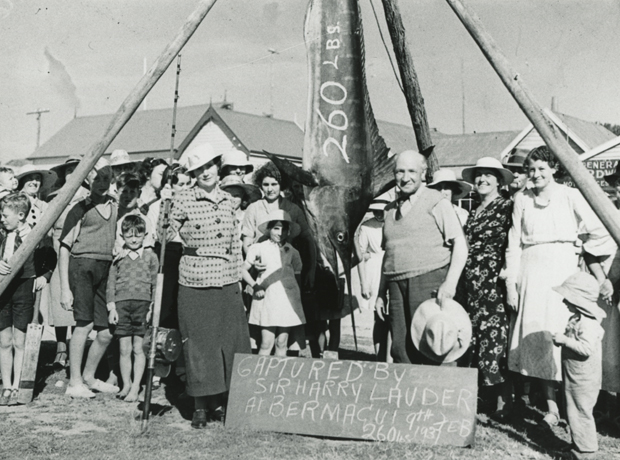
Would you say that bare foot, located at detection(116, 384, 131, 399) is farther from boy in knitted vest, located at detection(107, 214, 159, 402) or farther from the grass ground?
the grass ground

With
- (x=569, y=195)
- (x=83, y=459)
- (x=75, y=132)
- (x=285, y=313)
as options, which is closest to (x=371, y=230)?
(x=285, y=313)

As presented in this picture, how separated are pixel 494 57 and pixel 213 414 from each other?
2.93 m

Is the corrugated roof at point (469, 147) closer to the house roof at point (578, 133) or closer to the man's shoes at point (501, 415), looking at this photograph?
the house roof at point (578, 133)

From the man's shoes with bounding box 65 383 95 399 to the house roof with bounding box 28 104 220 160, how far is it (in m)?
28.6

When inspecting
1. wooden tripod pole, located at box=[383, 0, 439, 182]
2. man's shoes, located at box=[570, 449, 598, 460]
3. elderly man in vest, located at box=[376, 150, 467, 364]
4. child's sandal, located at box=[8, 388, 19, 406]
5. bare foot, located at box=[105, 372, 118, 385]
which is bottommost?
man's shoes, located at box=[570, 449, 598, 460]

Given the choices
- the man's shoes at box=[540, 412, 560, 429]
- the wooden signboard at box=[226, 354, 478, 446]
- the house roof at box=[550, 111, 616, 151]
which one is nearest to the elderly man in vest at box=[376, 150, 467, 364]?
the wooden signboard at box=[226, 354, 478, 446]

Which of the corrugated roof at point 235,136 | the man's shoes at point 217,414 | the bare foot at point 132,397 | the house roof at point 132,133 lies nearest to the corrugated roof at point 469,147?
the corrugated roof at point 235,136

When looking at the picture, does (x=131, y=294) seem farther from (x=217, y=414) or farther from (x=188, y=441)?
(x=188, y=441)

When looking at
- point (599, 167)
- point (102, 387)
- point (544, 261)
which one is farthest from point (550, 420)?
point (599, 167)

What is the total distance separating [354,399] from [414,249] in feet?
3.23

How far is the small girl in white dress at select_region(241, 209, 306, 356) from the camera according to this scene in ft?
17.6

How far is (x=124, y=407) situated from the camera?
5156 mm

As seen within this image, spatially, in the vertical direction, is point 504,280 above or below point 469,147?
below

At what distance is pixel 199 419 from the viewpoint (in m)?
4.64
